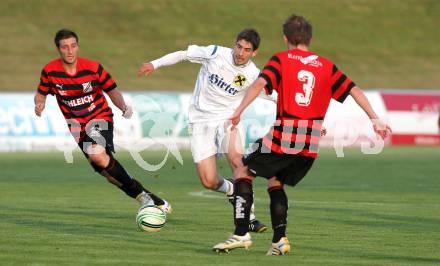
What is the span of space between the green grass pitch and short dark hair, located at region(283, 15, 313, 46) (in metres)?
2.00

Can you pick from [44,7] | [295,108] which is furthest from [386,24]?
[295,108]

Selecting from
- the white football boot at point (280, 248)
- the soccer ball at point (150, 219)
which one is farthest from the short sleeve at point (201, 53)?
the white football boot at point (280, 248)

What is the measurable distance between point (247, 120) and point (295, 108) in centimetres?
2056

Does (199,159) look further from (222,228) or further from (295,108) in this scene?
(295,108)

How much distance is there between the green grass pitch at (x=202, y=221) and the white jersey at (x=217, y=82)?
1.34m

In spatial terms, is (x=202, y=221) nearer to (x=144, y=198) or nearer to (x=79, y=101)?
(x=144, y=198)

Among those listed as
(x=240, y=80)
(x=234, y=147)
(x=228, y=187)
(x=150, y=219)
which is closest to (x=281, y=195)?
(x=150, y=219)

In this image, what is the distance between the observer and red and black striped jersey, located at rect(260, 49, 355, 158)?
10023mm

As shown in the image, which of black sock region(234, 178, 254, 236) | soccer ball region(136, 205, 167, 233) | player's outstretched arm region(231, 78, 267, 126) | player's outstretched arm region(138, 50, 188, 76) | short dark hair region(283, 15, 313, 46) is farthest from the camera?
player's outstretched arm region(138, 50, 188, 76)

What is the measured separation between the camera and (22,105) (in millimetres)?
30344

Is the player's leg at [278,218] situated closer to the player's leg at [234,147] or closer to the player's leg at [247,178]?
the player's leg at [247,178]

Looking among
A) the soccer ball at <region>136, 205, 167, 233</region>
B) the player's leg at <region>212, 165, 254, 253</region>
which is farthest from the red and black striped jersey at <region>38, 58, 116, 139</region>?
the player's leg at <region>212, 165, 254, 253</region>

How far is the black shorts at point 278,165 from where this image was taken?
10.2 m

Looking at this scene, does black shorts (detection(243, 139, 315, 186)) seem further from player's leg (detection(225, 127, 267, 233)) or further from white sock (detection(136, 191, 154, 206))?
white sock (detection(136, 191, 154, 206))
